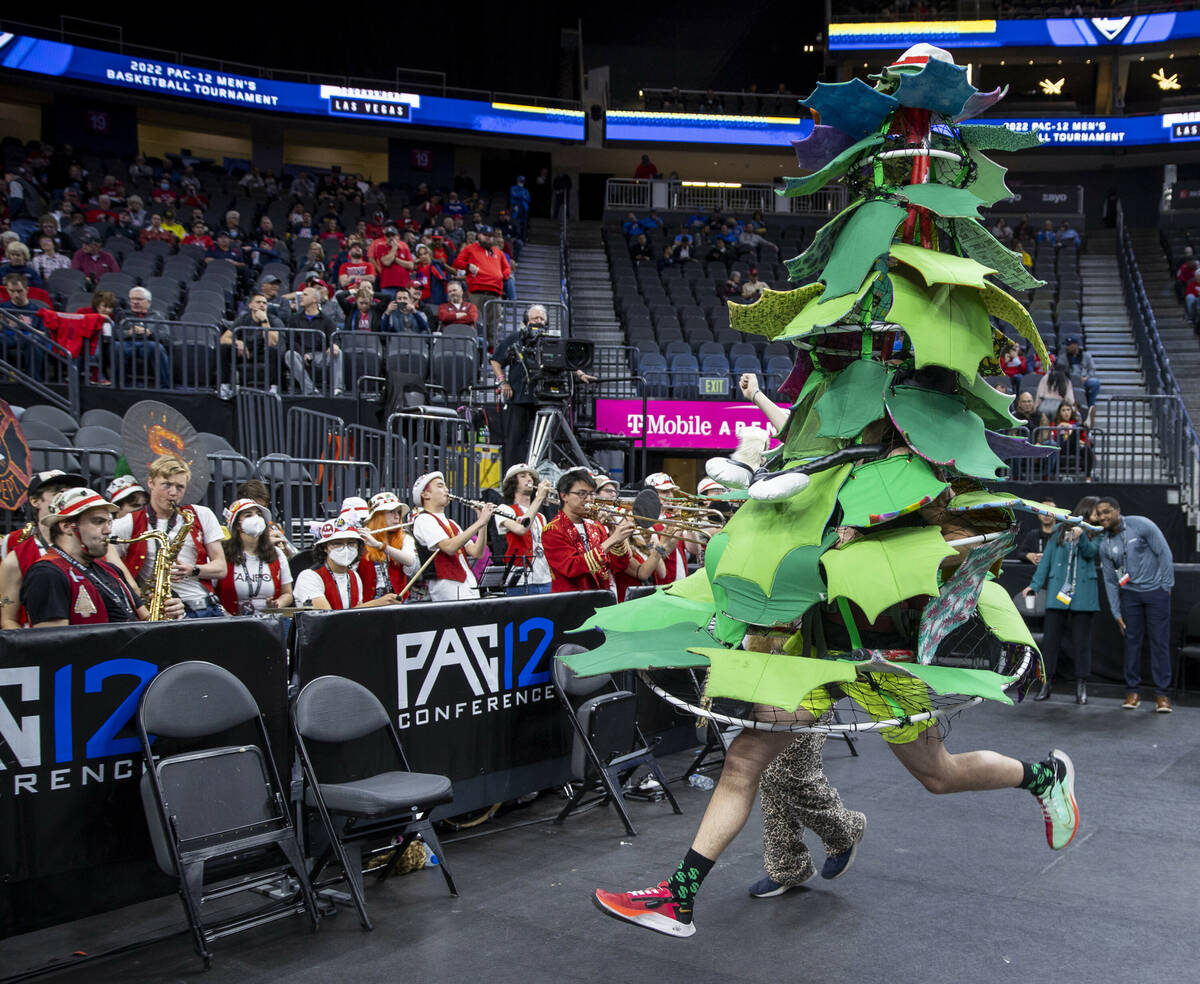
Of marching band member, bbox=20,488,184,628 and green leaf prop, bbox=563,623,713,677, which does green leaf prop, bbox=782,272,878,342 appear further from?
marching band member, bbox=20,488,184,628

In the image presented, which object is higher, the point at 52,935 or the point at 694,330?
the point at 694,330

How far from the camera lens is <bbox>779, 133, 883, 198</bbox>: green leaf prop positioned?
13.1 feet

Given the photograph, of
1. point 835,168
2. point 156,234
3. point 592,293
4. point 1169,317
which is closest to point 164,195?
point 156,234

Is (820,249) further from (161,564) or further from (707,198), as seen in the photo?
(707,198)

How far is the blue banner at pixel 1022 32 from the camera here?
28.5 meters

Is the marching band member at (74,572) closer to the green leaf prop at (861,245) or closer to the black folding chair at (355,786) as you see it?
the black folding chair at (355,786)

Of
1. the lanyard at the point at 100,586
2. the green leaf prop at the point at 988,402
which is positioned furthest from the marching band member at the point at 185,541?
the green leaf prop at the point at 988,402

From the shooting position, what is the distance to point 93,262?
16.0 meters

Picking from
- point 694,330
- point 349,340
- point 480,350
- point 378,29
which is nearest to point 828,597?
point 349,340

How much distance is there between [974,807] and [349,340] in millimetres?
8780

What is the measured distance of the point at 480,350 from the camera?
14.0m

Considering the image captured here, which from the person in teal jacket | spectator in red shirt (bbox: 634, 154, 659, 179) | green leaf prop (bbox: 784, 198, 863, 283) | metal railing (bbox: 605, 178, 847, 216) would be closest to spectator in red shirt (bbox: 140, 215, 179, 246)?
metal railing (bbox: 605, 178, 847, 216)

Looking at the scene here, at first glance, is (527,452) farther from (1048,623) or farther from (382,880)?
(382,880)

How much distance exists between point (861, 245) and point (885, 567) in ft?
3.80
